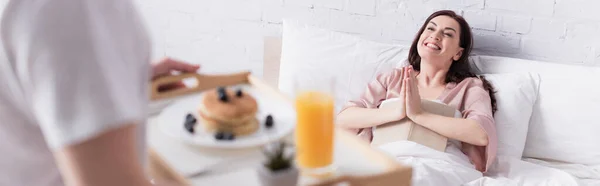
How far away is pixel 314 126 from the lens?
1.05 meters

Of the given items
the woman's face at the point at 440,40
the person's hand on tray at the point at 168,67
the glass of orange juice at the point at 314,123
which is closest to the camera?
A: the glass of orange juice at the point at 314,123

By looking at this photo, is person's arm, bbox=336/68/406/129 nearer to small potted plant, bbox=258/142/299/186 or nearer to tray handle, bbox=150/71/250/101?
tray handle, bbox=150/71/250/101

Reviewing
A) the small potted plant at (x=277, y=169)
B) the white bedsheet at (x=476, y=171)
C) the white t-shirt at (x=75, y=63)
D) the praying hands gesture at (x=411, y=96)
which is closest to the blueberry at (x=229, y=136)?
the small potted plant at (x=277, y=169)

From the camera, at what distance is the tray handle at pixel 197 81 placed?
1.13 m

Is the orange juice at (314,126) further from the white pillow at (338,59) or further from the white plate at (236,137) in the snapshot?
the white pillow at (338,59)

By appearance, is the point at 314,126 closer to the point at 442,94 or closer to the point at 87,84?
the point at 87,84

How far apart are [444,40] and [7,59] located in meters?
1.50

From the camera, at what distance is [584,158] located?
189cm

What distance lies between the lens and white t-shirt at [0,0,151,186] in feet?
2.03

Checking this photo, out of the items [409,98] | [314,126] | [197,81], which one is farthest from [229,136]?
[409,98]

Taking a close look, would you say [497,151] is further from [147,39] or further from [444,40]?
[147,39]

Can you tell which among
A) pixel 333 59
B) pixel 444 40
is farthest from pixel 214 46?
pixel 444 40

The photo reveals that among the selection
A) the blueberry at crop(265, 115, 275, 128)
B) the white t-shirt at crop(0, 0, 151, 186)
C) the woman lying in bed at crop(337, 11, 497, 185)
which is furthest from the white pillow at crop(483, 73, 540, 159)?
the white t-shirt at crop(0, 0, 151, 186)

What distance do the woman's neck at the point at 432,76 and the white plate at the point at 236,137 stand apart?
907 mm
